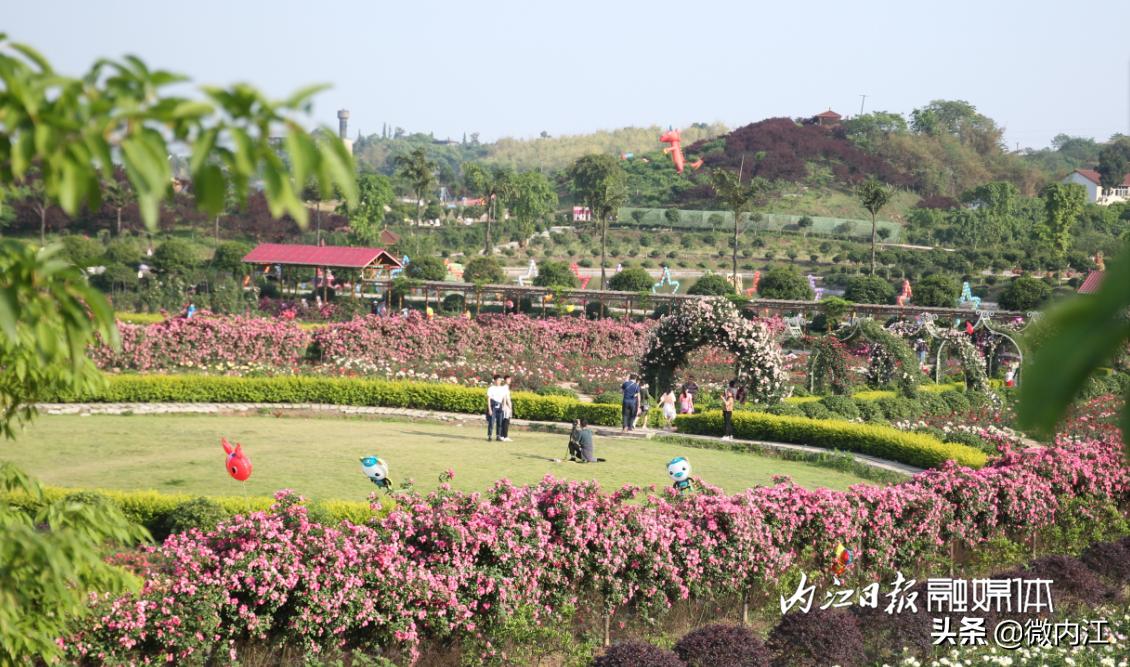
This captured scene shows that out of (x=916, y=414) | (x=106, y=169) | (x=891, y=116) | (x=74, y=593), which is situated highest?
(x=891, y=116)

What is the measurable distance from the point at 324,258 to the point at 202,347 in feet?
55.1

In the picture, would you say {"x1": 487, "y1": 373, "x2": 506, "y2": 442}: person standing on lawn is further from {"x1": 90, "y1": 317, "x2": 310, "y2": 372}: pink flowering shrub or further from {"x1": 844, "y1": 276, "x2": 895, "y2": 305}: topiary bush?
{"x1": 844, "y1": 276, "x2": 895, "y2": 305}: topiary bush

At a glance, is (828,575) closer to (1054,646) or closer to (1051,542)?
(1054,646)

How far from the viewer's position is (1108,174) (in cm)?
10044

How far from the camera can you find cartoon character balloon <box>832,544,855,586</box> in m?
11.6

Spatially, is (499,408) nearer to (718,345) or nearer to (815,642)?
(718,345)

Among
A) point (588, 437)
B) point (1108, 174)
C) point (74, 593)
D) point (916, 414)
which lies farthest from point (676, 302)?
point (1108, 174)

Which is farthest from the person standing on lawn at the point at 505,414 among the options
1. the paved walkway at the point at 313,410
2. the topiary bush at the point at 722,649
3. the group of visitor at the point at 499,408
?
the topiary bush at the point at 722,649

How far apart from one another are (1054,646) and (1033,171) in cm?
10661

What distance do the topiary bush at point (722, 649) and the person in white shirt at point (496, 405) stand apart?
10647 millimetres

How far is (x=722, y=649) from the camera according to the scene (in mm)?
8938

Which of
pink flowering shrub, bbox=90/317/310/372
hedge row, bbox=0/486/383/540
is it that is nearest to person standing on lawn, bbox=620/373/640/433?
pink flowering shrub, bbox=90/317/310/372

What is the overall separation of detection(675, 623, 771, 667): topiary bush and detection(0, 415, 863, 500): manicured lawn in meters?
6.77
